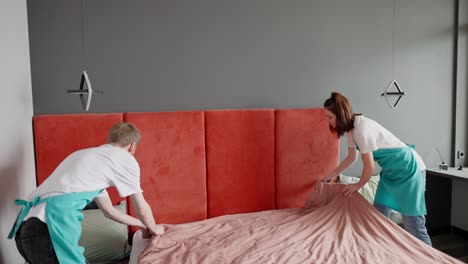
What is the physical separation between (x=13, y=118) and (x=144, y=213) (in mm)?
1120

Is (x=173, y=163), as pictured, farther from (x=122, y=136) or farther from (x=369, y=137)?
(x=369, y=137)

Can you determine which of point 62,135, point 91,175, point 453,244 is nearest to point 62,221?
point 91,175

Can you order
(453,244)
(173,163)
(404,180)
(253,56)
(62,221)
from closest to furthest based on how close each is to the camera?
(62,221) → (404,180) → (173,163) → (253,56) → (453,244)

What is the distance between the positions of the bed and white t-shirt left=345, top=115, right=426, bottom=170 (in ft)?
1.39

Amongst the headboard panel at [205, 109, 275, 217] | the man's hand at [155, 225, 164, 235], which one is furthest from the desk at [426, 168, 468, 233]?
the man's hand at [155, 225, 164, 235]

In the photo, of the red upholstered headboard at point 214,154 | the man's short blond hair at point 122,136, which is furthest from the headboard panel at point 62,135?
the man's short blond hair at point 122,136

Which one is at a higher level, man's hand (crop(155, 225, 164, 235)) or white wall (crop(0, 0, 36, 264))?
white wall (crop(0, 0, 36, 264))

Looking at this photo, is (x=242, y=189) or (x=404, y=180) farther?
(x=242, y=189)

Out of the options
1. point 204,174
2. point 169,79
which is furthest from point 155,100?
point 204,174

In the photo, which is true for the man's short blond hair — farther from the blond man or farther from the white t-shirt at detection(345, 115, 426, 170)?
the white t-shirt at detection(345, 115, 426, 170)

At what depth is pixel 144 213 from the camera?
199 centimetres

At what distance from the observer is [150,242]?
2.22 meters

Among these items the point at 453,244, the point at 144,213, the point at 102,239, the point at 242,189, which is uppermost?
the point at 144,213

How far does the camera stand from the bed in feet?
6.98
